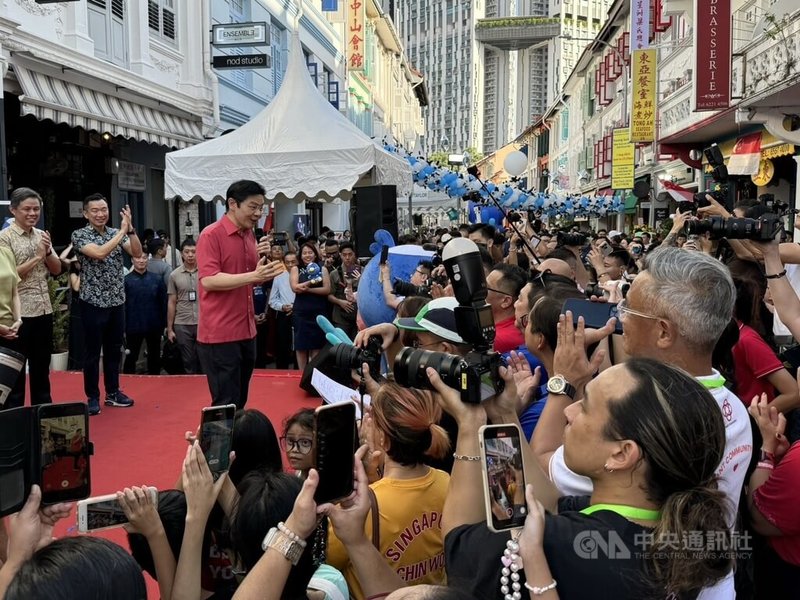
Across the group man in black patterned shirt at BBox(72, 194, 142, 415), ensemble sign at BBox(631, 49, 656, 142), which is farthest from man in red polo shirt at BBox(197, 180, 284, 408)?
ensemble sign at BBox(631, 49, 656, 142)

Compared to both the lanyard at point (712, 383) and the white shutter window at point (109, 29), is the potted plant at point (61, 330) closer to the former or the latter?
the white shutter window at point (109, 29)

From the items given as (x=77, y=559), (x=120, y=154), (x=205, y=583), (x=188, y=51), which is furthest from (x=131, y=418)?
(x=188, y=51)

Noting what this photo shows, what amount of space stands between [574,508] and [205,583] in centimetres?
120

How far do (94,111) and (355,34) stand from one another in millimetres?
20358

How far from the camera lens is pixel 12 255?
4961 millimetres

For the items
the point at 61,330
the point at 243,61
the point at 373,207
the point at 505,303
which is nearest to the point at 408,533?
the point at 505,303

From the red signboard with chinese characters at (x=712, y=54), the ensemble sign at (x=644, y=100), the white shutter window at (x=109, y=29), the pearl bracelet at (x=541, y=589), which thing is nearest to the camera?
the pearl bracelet at (x=541, y=589)

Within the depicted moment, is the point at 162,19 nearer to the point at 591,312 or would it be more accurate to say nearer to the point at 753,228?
the point at 753,228

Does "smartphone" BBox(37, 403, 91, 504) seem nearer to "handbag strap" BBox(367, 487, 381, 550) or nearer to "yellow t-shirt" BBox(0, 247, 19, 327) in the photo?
"handbag strap" BBox(367, 487, 381, 550)

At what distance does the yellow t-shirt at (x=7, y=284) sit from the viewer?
483 centimetres

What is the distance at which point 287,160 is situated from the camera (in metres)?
8.09

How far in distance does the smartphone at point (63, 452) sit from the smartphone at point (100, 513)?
3.2 inches

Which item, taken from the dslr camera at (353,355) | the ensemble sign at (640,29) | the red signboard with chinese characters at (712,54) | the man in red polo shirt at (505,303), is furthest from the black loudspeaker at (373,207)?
the ensemble sign at (640,29)

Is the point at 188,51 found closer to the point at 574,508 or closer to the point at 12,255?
the point at 12,255
